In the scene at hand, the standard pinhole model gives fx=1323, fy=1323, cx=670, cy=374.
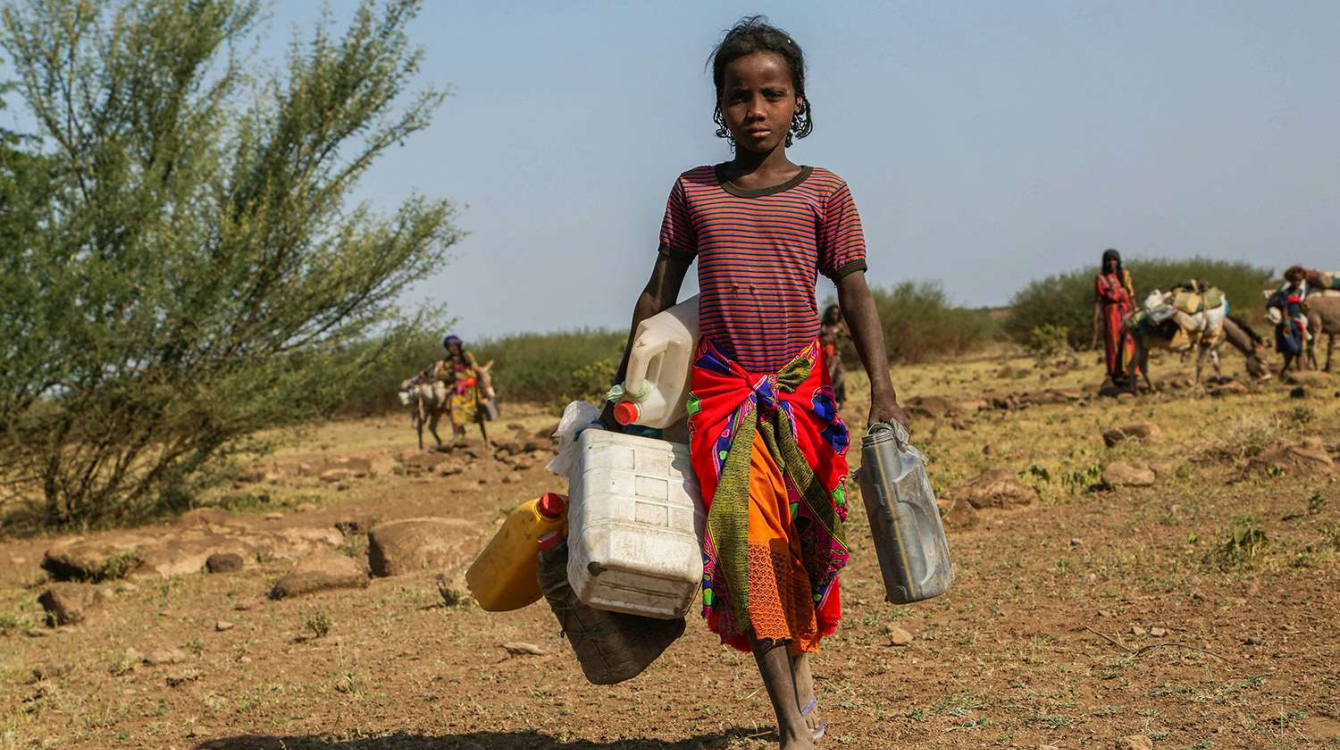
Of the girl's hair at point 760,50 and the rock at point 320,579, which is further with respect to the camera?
the rock at point 320,579

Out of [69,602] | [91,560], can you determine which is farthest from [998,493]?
[91,560]

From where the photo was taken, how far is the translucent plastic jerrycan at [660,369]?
322 centimetres

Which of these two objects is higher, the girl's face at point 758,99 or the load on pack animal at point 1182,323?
the girl's face at point 758,99

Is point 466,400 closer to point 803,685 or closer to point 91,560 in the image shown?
point 91,560

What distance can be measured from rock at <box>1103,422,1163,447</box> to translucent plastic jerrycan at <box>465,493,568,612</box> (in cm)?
748

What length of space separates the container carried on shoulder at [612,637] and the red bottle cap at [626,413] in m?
0.44

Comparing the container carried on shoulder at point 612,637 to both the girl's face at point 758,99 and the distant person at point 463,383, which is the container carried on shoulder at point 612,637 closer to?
the girl's face at point 758,99

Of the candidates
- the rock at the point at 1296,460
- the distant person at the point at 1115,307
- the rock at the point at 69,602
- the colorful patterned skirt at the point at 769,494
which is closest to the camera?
the colorful patterned skirt at the point at 769,494

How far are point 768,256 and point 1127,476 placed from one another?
5.44 meters

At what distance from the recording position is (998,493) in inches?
305

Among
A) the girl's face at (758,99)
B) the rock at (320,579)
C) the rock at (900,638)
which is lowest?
the rock at (900,638)

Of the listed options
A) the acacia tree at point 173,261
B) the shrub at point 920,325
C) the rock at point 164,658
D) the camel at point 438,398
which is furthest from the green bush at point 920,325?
the rock at point 164,658

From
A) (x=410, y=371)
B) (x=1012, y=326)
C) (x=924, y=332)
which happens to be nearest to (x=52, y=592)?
(x=410, y=371)

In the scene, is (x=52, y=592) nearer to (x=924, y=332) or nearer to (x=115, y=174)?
(x=115, y=174)
